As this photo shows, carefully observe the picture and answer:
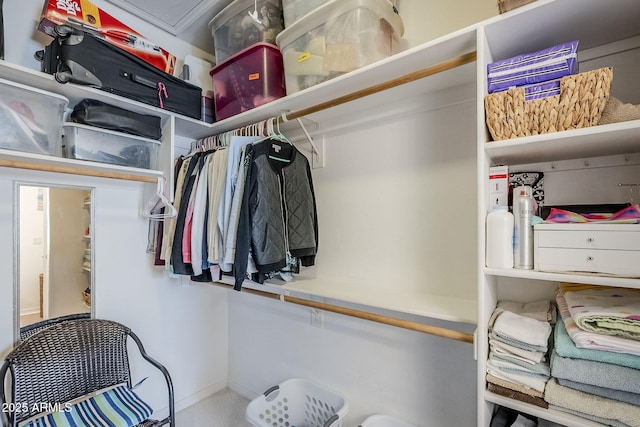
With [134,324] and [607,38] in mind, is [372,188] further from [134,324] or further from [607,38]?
[134,324]

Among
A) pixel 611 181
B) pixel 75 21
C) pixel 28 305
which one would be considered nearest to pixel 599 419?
pixel 611 181

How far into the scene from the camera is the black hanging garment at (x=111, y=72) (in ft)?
4.38

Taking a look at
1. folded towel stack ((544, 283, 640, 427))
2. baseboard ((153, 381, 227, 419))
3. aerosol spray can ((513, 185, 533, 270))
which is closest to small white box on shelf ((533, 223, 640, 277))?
aerosol spray can ((513, 185, 533, 270))

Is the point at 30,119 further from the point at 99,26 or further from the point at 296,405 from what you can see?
the point at 296,405

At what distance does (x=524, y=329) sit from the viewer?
92 cm

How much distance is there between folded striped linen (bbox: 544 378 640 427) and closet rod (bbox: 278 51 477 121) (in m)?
1.03

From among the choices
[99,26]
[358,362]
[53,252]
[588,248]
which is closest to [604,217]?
[588,248]

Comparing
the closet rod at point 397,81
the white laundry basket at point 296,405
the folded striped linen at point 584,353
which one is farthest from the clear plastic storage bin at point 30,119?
the folded striped linen at point 584,353

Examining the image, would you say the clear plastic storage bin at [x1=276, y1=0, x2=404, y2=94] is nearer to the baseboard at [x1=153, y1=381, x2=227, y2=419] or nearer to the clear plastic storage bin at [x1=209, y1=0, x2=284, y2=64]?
the clear plastic storage bin at [x1=209, y1=0, x2=284, y2=64]

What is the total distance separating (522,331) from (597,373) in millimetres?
179

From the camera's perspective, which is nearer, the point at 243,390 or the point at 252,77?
the point at 252,77

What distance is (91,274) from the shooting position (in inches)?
68.1

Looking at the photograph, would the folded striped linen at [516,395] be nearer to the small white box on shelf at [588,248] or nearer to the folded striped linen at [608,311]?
the folded striped linen at [608,311]

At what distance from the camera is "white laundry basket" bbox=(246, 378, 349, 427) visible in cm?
168
